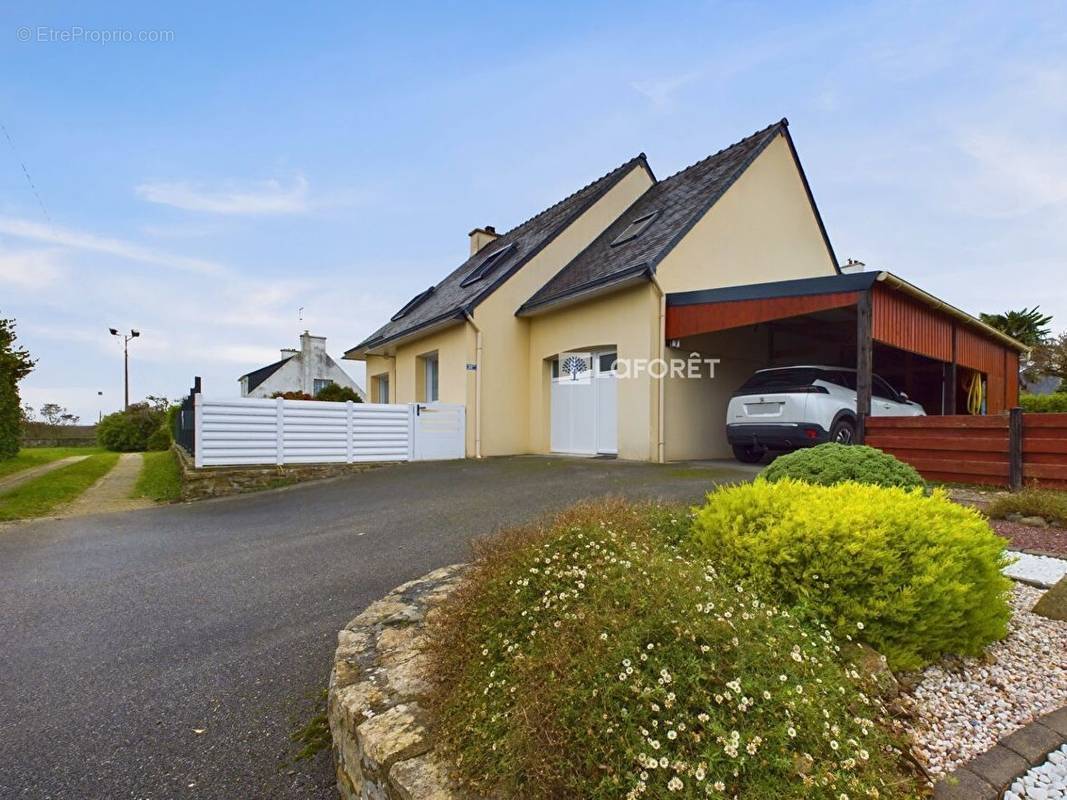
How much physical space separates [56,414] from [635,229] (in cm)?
4852

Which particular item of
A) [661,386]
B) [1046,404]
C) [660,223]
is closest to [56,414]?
[660,223]

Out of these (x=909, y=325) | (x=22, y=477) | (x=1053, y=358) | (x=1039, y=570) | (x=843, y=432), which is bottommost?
(x=22, y=477)

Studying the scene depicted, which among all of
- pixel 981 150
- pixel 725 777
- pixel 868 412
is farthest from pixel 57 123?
pixel 981 150

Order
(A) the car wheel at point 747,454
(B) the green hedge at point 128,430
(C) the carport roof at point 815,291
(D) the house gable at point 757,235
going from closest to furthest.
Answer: (C) the carport roof at point 815,291, (A) the car wheel at point 747,454, (D) the house gable at point 757,235, (B) the green hedge at point 128,430

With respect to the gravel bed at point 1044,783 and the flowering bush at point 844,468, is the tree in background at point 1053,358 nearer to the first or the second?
the flowering bush at point 844,468

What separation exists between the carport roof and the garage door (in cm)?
202

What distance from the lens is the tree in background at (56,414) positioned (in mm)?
38856

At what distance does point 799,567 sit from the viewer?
7.58ft

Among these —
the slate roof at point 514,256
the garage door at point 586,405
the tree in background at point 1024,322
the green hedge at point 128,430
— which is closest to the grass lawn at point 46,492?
the slate roof at point 514,256

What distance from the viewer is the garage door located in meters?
10.6

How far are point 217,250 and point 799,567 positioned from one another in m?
13.4

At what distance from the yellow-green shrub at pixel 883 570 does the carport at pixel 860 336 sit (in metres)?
5.77

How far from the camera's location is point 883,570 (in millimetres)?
2217

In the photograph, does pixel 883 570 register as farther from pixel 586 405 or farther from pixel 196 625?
pixel 586 405
